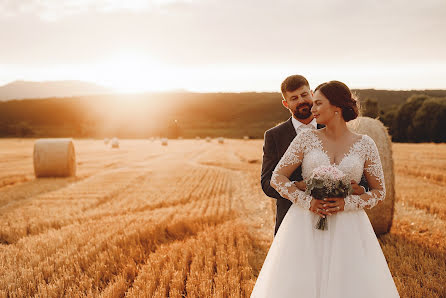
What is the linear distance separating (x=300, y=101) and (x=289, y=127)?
1.09ft

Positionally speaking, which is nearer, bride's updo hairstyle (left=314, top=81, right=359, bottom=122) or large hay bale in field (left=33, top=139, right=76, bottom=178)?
bride's updo hairstyle (left=314, top=81, right=359, bottom=122)

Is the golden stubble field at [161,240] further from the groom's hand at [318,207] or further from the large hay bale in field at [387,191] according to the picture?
the groom's hand at [318,207]

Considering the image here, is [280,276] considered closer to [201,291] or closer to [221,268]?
[201,291]

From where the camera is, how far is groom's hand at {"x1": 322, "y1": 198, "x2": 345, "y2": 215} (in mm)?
2887

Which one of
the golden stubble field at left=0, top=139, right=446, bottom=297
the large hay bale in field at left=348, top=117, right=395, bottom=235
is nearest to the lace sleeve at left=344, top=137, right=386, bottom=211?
the golden stubble field at left=0, top=139, right=446, bottom=297

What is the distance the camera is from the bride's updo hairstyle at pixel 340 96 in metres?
3.02

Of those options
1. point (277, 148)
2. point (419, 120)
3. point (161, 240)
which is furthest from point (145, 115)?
point (277, 148)

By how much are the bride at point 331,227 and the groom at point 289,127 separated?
1.24 feet

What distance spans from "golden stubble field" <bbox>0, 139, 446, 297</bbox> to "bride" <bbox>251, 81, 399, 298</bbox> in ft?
4.99

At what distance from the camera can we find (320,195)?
2.85 m

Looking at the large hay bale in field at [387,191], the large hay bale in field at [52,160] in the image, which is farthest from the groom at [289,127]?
the large hay bale in field at [52,160]

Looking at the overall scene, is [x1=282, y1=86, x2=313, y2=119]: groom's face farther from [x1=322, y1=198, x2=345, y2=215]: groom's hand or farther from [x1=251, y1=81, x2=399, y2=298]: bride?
[x1=322, y1=198, x2=345, y2=215]: groom's hand

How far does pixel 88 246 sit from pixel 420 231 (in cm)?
574

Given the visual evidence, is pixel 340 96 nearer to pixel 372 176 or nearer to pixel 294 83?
pixel 294 83
